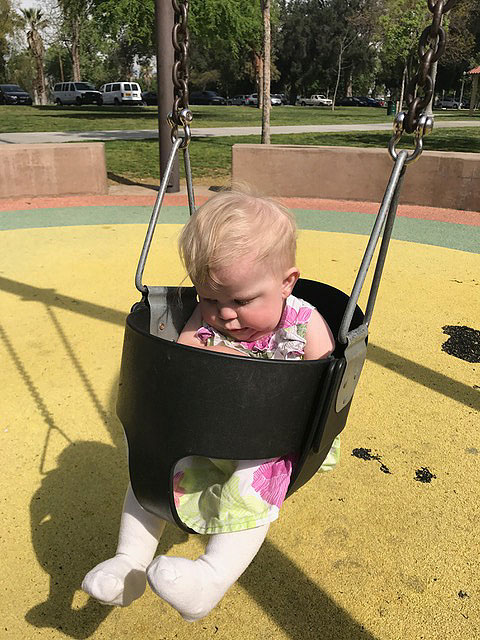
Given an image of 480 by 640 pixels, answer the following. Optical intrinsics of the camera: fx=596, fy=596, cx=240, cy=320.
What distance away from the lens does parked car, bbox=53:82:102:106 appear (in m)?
37.2

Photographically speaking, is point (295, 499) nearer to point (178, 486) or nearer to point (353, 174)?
point (178, 486)

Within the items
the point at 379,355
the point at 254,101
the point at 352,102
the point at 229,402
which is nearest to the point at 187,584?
the point at 229,402

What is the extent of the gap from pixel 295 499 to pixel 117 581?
31.3 inches

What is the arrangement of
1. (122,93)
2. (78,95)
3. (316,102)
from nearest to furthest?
(78,95)
(122,93)
(316,102)

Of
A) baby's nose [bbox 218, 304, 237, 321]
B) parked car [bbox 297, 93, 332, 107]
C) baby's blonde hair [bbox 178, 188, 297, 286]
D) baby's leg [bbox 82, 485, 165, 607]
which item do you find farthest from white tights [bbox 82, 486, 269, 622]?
parked car [bbox 297, 93, 332, 107]

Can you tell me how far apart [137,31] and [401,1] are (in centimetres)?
2000

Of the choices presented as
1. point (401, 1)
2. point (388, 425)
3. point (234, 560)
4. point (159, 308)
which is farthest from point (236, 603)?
point (401, 1)

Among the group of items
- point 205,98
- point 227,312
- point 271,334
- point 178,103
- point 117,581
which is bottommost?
point 117,581

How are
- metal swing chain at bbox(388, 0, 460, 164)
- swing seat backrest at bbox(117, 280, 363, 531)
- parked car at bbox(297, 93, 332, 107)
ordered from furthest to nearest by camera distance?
parked car at bbox(297, 93, 332, 107)
metal swing chain at bbox(388, 0, 460, 164)
swing seat backrest at bbox(117, 280, 363, 531)

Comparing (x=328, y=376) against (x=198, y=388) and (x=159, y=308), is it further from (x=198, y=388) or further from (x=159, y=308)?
(x=159, y=308)

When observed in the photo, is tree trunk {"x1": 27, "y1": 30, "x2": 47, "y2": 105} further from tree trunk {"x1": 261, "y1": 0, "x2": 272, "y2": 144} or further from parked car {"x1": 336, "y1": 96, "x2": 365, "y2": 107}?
tree trunk {"x1": 261, "y1": 0, "x2": 272, "y2": 144}

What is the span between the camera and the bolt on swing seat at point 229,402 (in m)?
1.21

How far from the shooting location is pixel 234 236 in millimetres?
1408

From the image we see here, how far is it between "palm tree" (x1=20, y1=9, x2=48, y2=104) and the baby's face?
44390 millimetres
